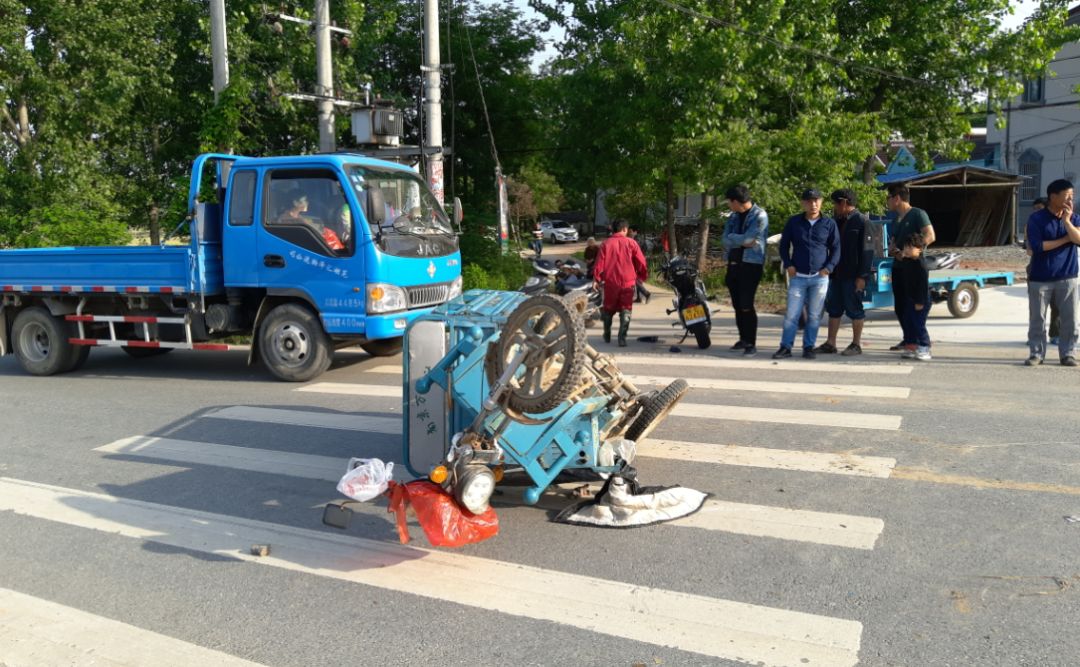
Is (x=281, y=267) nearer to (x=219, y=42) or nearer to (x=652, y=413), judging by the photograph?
(x=652, y=413)

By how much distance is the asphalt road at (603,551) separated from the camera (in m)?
3.83

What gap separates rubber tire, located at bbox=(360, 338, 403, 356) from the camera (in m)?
11.0

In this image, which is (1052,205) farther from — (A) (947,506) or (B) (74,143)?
(B) (74,143)

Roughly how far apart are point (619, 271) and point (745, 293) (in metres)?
1.59

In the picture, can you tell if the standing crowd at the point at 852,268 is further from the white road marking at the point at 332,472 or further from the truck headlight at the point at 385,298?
the white road marking at the point at 332,472

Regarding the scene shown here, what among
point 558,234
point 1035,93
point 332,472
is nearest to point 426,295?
point 332,472

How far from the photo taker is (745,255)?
10.5m

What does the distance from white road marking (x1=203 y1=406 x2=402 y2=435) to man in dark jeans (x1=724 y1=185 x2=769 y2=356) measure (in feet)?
15.3

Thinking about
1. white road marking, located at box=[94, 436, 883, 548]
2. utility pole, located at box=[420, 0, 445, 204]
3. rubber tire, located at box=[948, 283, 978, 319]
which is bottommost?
white road marking, located at box=[94, 436, 883, 548]

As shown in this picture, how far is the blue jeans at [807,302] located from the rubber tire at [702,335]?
1102 mm

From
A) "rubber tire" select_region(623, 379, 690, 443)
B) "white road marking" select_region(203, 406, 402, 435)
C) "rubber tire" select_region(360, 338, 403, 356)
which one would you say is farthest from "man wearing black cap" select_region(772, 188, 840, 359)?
"white road marking" select_region(203, 406, 402, 435)

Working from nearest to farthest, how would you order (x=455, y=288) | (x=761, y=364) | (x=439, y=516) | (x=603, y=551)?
(x=439, y=516), (x=603, y=551), (x=761, y=364), (x=455, y=288)

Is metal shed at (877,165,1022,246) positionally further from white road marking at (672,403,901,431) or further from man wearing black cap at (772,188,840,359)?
white road marking at (672,403,901,431)

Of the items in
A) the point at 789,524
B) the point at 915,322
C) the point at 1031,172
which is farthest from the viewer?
the point at 1031,172
